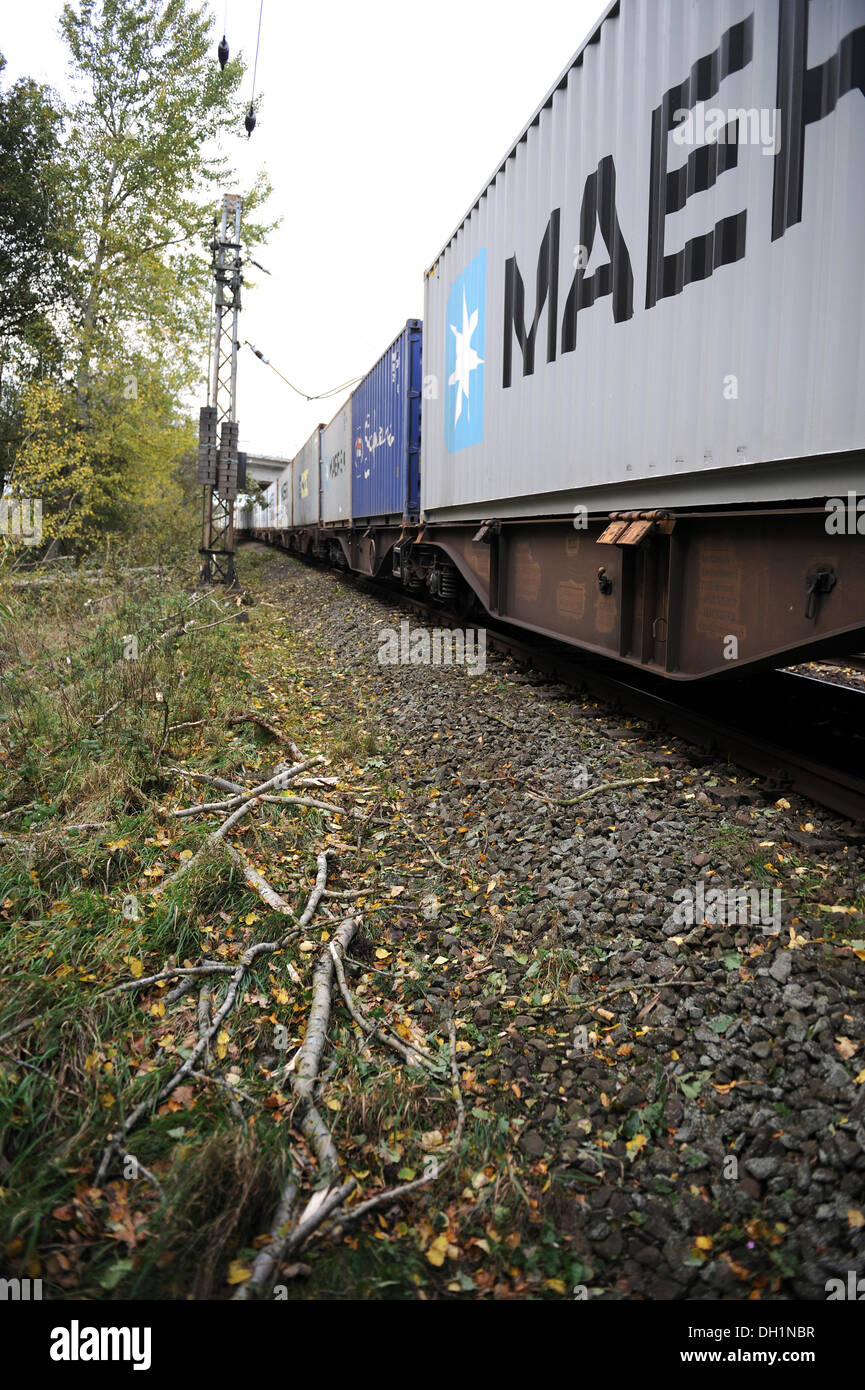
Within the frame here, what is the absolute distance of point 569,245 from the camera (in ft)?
17.1

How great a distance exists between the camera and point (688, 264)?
3.96 metres

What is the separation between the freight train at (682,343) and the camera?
314cm

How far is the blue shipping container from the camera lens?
1008cm

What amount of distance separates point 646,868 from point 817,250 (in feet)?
8.91

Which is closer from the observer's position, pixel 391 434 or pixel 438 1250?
pixel 438 1250

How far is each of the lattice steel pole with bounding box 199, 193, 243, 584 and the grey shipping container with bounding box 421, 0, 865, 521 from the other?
9950 millimetres

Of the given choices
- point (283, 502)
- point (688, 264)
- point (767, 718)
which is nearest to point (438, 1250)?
point (767, 718)

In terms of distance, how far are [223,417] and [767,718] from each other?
13714 mm

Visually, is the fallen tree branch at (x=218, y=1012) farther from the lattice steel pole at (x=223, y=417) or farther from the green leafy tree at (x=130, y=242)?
the green leafy tree at (x=130, y=242)

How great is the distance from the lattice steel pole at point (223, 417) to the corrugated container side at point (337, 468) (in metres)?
2.19

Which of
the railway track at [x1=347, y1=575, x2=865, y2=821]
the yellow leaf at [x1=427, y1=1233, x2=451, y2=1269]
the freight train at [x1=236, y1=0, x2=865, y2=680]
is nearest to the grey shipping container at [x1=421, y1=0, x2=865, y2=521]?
the freight train at [x1=236, y1=0, x2=865, y2=680]

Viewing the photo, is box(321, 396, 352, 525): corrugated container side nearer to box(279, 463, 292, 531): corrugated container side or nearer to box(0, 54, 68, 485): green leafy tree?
box(0, 54, 68, 485): green leafy tree

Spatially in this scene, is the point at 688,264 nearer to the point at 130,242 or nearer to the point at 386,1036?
the point at 386,1036

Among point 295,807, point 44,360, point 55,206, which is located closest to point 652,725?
point 295,807
